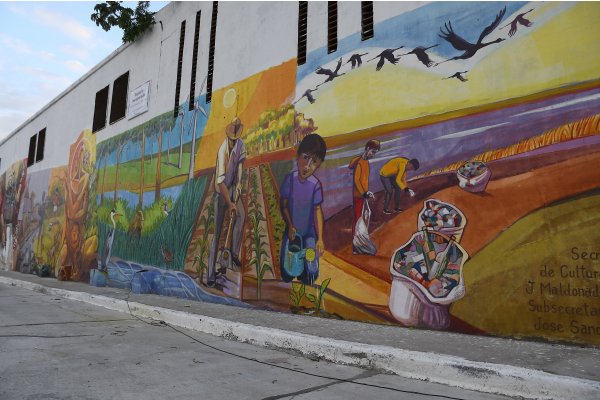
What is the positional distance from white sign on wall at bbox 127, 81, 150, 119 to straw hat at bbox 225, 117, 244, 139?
3.86m

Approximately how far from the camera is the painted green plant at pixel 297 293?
6.13m

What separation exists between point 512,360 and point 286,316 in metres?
3.22

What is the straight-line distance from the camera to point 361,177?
18.4ft

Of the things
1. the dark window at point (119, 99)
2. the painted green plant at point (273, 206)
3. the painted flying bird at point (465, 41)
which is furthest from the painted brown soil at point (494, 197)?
the dark window at point (119, 99)

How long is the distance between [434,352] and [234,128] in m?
5.47

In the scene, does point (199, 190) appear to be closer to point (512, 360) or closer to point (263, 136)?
point (263, 136)

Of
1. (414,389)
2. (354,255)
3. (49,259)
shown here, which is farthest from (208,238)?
Result: (49,259)

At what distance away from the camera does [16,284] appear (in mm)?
12516

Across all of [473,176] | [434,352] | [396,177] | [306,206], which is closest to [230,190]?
[306,206]

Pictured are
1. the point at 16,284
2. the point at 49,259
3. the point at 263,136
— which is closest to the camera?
the point at 263,136

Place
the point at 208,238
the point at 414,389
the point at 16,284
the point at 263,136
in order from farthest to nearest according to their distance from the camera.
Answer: the point at 16,284, the point at 208,238, the point at 263,136, the point at 414,389

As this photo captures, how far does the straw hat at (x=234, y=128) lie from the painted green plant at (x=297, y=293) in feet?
9.84

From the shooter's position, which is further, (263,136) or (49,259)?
(49,259)

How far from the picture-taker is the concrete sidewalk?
2916 mm
